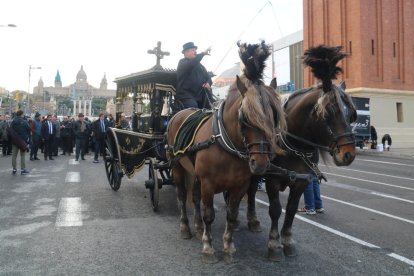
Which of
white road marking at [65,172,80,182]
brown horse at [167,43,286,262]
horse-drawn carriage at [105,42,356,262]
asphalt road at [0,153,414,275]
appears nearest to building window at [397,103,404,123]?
asphalt road at [0,153,414,275]

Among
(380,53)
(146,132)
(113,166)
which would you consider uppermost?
(380,53)

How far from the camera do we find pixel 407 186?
418 inches

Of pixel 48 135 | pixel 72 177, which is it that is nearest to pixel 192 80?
pixel 72 177

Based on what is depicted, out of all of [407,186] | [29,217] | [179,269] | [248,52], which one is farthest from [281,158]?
[407,186]

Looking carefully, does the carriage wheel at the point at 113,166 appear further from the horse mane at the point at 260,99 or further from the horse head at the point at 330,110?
the horse head at the point at 330,110

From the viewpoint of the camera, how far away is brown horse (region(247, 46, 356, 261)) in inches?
174

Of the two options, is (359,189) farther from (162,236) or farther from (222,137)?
(222,137)

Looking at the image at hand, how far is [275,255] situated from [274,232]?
267mm

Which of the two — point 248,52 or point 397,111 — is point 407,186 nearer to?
point 248,52

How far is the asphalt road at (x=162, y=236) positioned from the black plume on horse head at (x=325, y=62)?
1.94 metres

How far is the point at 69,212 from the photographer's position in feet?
22.8

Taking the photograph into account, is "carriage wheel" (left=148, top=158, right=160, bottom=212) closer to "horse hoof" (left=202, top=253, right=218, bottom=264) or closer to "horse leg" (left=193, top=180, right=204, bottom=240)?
"horse leg" (left=193, top=180, right=204, bottom=240)

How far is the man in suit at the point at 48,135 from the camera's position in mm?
16781

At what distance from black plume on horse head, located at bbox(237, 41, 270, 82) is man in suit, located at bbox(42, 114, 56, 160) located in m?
14.3
